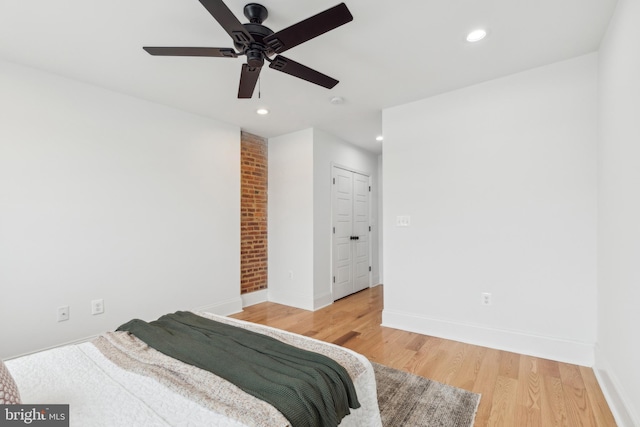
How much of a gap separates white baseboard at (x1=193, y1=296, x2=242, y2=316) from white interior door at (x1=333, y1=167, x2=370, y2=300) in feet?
4.54

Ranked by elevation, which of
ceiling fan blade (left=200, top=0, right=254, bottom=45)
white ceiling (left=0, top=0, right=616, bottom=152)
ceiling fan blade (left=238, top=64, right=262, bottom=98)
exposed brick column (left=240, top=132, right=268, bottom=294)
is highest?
white ceiling (left=0, top=0, right=616, bottom=152)

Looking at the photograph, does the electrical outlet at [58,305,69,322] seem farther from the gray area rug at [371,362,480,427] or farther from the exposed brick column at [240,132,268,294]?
the gray area rug at [371,362,480,427]

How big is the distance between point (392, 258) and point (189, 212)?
2422 millimetres

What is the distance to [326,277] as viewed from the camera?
430 cm

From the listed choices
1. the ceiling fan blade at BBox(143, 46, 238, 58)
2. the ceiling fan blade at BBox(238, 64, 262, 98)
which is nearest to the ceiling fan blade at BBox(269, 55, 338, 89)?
the ceiling fan blade at BBox(238, 64, 262, 98)

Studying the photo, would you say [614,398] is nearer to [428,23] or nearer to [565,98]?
[565,98]

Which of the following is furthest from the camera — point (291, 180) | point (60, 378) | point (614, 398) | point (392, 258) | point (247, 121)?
point (291, 180)

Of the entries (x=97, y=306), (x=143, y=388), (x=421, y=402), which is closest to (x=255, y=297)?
(x=97, y=306)

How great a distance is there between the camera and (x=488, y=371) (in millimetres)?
2328

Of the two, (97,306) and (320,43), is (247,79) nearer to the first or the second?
(320,43)

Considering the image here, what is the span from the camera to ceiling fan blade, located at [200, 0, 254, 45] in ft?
4.70

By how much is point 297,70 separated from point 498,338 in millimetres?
2855

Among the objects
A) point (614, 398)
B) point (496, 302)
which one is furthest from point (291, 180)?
point (614, 398)

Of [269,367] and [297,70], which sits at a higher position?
[297,70]
